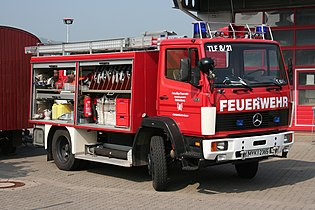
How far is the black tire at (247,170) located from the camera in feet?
33.1

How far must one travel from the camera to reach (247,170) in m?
10.1

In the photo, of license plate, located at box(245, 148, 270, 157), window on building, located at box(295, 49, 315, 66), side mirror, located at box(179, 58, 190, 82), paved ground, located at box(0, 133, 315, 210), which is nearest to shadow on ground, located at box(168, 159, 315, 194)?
paved ground, located at box(0, 133, 315, 210)

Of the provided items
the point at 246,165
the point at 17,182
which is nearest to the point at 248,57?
the point at 246,165

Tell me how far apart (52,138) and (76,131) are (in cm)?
115

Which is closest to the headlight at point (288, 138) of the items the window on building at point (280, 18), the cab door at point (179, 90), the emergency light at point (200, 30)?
the cab door at point (179, 90)

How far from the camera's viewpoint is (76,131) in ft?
36.6

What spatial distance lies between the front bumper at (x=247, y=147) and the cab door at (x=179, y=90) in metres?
0.42

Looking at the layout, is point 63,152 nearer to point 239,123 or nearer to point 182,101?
point 182,101

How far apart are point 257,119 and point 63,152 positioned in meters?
4.98

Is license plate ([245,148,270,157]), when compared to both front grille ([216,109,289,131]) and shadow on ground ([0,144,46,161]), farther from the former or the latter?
shadow on ground ([0,144,46,161])

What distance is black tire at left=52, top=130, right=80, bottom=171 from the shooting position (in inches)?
449

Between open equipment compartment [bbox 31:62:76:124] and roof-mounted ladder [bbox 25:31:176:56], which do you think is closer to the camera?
roof-mounted ladder [bbox 25:31:176:56]

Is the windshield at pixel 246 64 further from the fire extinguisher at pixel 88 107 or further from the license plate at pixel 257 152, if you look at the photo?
the fire extinguisher at pixel 88 107

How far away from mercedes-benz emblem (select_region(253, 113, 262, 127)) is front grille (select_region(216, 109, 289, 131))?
5 cm
